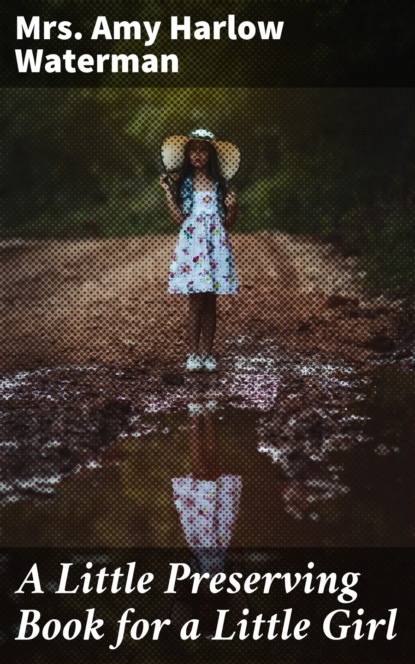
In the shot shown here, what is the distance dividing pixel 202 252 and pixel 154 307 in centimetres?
320

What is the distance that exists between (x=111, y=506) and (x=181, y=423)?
44.7 inches

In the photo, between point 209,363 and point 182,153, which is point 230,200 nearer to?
point 182,153

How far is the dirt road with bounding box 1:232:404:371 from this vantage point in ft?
24.1

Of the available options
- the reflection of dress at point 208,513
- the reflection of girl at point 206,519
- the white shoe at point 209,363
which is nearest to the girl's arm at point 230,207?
the white shoe at point 209,363

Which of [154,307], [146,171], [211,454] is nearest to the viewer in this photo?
[211,454]

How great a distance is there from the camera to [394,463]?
4.80 meters

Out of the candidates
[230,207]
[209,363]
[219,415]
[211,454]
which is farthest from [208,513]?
[230,207]

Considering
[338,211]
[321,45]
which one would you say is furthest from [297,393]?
[338,211]

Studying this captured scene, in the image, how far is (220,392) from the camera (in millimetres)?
5910

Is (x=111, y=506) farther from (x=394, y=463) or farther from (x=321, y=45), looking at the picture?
(x=321, y=45)

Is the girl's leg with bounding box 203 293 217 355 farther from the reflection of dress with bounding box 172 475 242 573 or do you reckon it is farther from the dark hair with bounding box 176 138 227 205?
the reflection of dress with bounding box 172 475 242 573

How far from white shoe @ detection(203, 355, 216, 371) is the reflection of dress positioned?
70.1 inches

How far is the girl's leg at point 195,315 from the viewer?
625 centimetres

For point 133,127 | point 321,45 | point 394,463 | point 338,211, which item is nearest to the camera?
point 394,463
